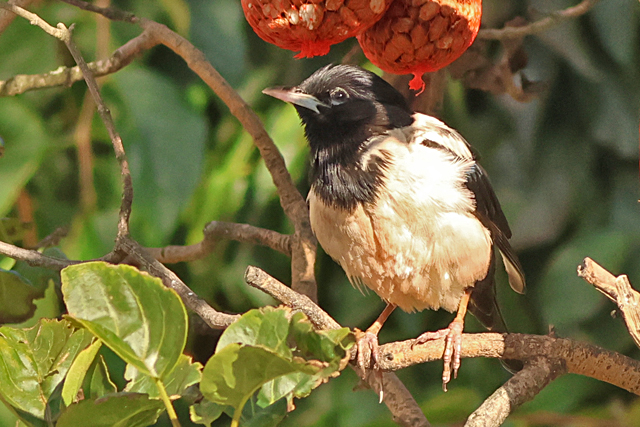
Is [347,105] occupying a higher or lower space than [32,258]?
higher

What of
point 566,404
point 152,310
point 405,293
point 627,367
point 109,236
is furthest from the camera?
point 566,404

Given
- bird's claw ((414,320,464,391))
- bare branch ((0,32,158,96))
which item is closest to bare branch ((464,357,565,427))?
bird's claw ((414,320,464,391))

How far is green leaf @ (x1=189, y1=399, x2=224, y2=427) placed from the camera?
0.75 m

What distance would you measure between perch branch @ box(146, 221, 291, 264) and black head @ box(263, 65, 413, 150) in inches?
9.0

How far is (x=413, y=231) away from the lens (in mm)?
1346

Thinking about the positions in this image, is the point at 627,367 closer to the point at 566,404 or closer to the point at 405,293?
the point at 405,293

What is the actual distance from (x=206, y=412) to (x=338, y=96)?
811 millimetres

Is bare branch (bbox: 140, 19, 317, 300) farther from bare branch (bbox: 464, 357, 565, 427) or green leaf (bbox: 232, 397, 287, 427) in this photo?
green leaf (bbox: 232, 397, 287, 427)

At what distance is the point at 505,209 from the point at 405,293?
21.8 inches

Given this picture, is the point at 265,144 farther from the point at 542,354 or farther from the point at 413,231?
the point at 542,354

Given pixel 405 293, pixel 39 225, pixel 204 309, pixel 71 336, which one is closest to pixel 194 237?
pixel 39 225

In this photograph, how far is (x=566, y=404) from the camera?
1.88m

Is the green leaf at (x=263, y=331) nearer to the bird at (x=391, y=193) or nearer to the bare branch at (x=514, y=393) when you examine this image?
the bare branch at (x=514, y=393)

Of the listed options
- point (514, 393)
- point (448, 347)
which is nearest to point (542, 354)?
point (514, 393)
